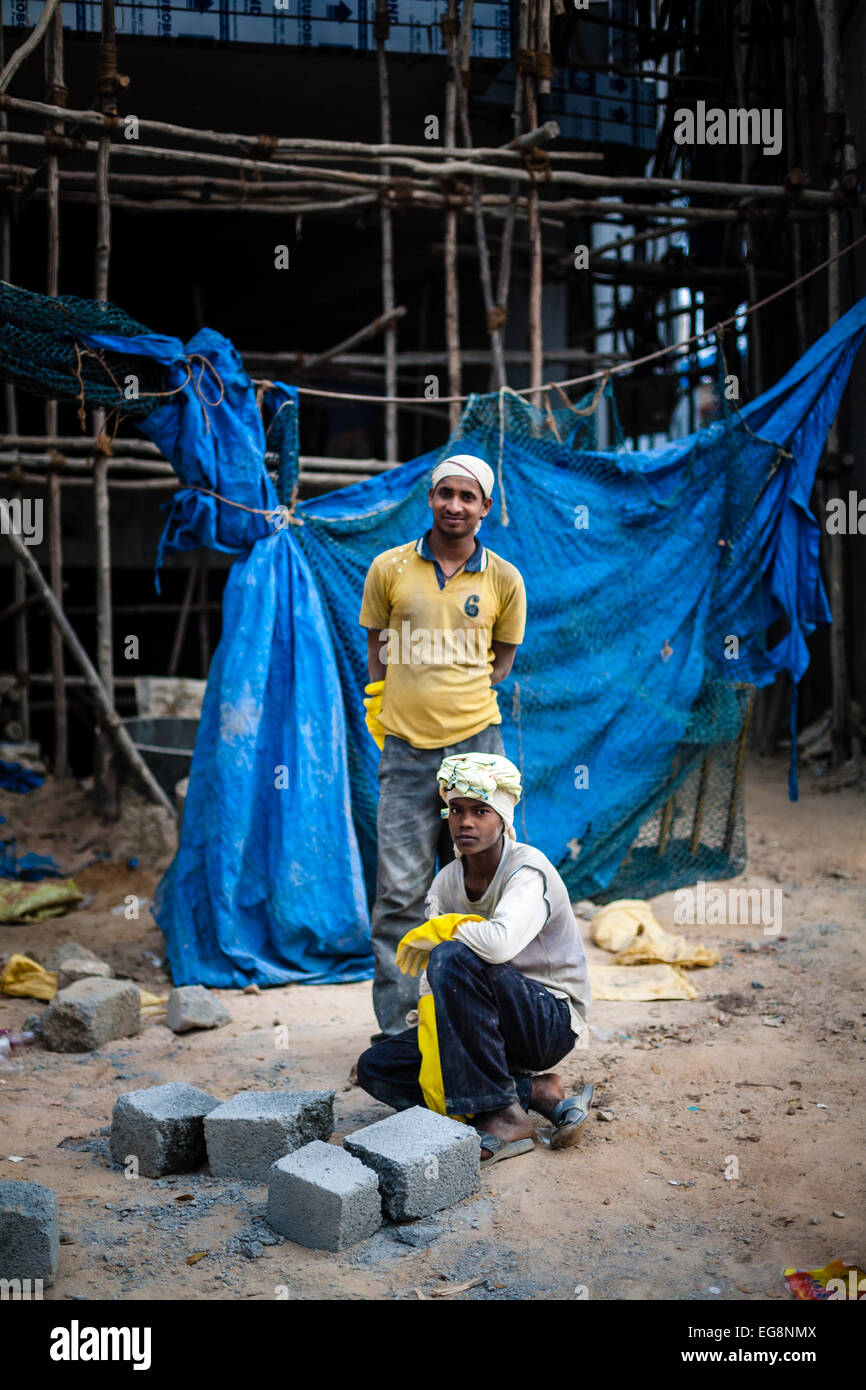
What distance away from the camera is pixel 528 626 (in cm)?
521

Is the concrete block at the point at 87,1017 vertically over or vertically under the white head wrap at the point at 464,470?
under

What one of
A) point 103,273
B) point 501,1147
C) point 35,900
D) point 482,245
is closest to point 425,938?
point 501,1147

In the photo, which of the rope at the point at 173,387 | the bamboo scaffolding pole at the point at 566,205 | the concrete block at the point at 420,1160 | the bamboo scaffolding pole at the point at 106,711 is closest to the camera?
the concrete block at the point at 420,1160

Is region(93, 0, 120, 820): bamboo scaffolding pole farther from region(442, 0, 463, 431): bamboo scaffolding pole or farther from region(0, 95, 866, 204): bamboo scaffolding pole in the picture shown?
region(442, 0, 463, 431): bamboo scaffolding pole

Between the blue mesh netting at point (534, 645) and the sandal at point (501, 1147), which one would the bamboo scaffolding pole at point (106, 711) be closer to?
the blue mesh netting at point (534, 645)

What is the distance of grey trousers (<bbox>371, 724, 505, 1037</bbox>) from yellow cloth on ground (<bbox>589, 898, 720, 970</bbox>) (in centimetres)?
131

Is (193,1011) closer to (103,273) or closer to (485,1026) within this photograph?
(485,1026)

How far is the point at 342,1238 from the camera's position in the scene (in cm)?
264

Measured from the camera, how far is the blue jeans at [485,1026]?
9.85 ft

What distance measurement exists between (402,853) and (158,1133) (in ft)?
3.79

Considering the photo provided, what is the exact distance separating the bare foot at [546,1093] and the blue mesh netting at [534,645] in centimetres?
153

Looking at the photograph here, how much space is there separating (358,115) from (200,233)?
6.72ft

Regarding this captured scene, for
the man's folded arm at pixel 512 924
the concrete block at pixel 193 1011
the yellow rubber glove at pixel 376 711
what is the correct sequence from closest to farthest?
1. the man's folded arm at pixel 512 924
2. the yellow rubber glove at pixel 376 711
3. the concrete block at pixel 193 1011

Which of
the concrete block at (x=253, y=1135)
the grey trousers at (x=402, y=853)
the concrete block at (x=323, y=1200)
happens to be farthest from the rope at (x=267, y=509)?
the concrete block at (x=323, y=1200)
